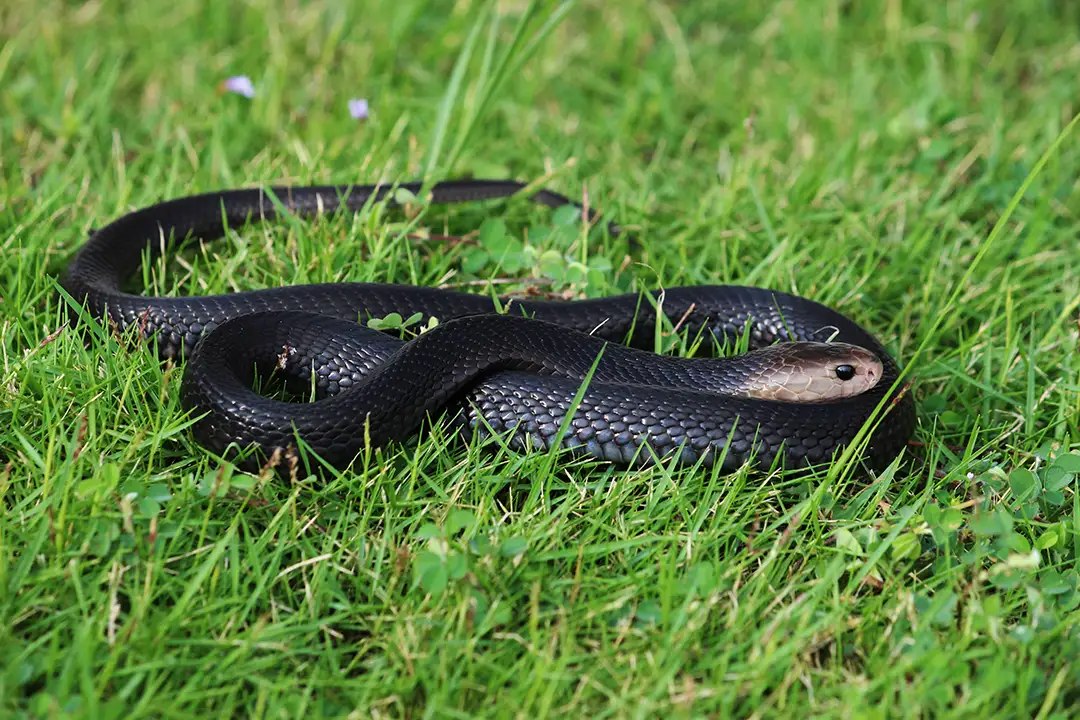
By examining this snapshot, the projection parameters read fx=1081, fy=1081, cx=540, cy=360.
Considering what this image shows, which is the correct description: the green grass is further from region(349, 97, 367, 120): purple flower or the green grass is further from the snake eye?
the snake eye

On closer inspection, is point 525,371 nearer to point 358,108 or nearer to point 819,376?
point 819,376

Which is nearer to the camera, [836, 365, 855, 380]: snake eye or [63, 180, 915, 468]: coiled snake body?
[63, 180, 915, 468]: coiled snake body

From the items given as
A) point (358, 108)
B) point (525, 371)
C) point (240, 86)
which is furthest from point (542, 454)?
point (240, 86)

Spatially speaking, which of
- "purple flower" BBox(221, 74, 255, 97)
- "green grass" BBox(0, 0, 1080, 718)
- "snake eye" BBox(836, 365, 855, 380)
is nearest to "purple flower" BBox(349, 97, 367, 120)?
"green grass" BBox(0, 0, 1080, 718)

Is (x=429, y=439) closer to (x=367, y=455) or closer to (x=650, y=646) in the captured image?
(x=367, y=455)

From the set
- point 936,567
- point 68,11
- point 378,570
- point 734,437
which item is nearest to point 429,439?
point 378,570

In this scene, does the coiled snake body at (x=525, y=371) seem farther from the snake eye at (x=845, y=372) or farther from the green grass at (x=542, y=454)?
the green grass at (x=542, y=454)

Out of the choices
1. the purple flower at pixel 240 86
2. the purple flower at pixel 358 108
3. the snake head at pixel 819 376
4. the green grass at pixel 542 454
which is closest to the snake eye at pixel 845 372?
the snake head at pixel 819 376
